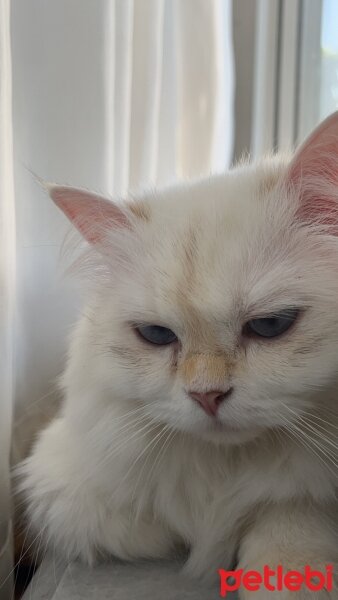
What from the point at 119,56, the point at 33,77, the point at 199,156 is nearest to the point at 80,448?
the point at 33,77

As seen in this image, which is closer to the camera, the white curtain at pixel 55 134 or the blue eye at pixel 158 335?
the blue eye at pixel 158 335

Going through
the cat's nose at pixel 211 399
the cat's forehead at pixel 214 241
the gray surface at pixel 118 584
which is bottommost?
the gray surface at pixel 118 584

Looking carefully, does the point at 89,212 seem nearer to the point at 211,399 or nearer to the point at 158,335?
the point at 158,335

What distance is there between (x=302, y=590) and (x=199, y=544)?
179 millimetres

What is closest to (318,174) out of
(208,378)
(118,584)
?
(208,378)

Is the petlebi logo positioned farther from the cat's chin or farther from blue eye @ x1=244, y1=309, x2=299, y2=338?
blue eye @ x1=244, y1=309, x2=299, y2=338

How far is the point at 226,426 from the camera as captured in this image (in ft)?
2.46

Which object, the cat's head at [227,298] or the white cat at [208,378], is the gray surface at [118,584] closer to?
the white cat at [208,378]

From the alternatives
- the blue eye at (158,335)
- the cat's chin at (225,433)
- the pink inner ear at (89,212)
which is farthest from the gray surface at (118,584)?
the pink inner ear at (89,212)

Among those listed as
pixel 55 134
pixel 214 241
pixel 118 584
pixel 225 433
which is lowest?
pixel 118 584

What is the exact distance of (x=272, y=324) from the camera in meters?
0.75

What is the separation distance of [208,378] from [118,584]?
14.9 inches

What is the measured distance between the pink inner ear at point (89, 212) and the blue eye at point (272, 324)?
244 millimetres

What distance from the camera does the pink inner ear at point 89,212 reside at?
83 centimetres
